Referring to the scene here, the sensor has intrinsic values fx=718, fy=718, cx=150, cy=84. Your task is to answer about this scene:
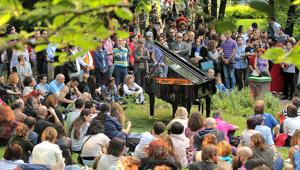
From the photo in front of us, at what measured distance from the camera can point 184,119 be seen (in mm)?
11688

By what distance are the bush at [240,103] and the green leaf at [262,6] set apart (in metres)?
12.6

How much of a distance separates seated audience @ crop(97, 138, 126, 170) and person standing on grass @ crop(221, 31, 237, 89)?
9279mm

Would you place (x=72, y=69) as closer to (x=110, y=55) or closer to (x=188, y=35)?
(x=110, y=55)

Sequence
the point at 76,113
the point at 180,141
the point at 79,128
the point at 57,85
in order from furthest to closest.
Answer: the point at 57,85 → the point at 76,113 → the point at 79,128 → the point at 180,141

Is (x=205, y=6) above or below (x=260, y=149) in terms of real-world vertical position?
above

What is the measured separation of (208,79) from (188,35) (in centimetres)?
442

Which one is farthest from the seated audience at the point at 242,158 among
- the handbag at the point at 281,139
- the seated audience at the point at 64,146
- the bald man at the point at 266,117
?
the handbag at the point at 281,139

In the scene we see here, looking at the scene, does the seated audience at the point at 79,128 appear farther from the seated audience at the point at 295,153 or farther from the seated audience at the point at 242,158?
the seated audience at the point at 295,153

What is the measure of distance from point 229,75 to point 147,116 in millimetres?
3519

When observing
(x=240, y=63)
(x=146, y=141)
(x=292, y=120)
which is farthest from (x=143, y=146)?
(x=240, y=63)

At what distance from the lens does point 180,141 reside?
10.6 metres

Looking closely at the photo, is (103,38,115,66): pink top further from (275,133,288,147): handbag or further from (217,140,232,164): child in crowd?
(217,140,232,164): child in crowd

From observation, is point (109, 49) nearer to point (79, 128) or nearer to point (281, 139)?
point (281, 139)

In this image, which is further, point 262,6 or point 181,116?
point 181,116
